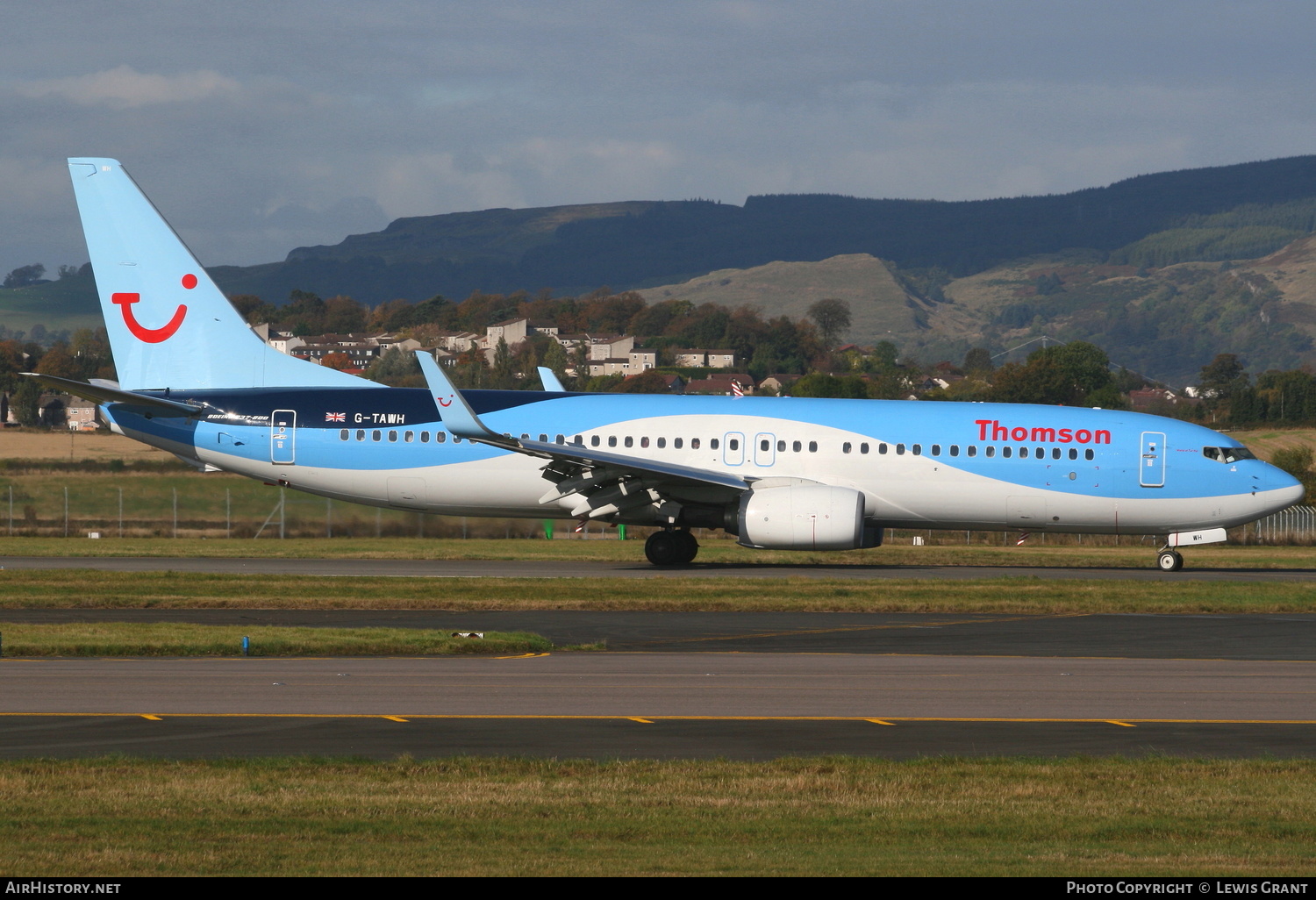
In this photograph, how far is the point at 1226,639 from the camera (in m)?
20.4

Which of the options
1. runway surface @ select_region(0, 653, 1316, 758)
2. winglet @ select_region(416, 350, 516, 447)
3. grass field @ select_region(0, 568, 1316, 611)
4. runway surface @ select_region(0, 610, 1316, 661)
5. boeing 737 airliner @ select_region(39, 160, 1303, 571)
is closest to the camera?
runway surface @ select_region(0, 653, 1316, 758)

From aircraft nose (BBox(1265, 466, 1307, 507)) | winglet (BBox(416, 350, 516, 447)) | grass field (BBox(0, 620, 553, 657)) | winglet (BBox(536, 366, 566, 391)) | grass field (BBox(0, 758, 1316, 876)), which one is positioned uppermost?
winglet (BBox(536, 366, 566, 391))

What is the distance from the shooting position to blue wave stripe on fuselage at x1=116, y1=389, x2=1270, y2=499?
31.5 m

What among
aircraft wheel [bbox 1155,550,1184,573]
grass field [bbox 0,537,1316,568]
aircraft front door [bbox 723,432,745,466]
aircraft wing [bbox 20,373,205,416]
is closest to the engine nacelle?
aircraft front door [bbox 723,432,745,466]

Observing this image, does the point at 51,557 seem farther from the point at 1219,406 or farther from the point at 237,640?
the point at 1219,406

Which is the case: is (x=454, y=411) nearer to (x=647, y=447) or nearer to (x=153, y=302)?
(x=647, y=447)

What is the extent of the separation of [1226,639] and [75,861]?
1637 centimetres

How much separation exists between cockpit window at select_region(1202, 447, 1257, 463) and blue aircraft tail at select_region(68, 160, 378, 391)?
1898 cm

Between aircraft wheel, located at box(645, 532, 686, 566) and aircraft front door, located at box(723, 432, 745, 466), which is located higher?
aircraft front door, located at box(723, 432, 745, 466)

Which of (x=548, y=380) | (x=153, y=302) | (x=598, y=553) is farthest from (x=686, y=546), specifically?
(x=153, y=302)

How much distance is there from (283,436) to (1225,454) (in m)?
20.7

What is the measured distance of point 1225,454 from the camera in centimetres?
3191

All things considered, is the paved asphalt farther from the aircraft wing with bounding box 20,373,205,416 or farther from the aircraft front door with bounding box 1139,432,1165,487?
the aircraft wing with bounding box 20,373,205,416

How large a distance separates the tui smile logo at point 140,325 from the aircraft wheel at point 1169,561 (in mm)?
22806
